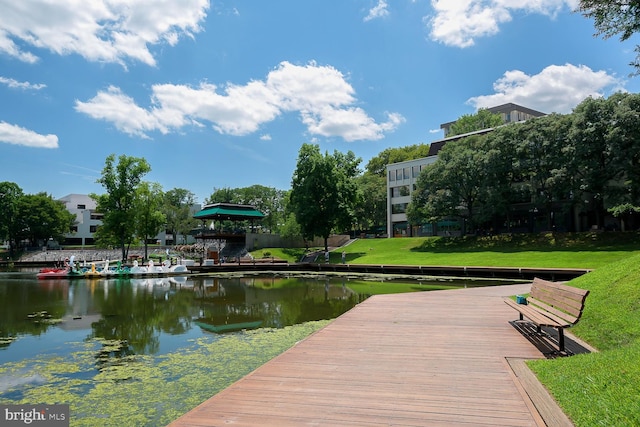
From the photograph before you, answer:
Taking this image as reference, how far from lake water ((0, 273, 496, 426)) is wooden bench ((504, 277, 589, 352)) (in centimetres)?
539

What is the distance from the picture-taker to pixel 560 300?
744cm

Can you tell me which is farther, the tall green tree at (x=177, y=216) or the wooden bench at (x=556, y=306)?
the tall green tree at (x=177, y=216)

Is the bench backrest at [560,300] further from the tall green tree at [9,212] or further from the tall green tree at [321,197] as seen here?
the tall green tree at [9,212]

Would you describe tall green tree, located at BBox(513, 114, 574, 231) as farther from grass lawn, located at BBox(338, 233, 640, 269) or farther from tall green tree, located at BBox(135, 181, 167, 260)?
tall green tree, located at BBox(135, 181, 167, 260)

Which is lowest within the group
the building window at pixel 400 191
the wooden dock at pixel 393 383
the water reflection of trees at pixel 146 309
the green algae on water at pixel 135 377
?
the water reflection of trees at pixel 146 309

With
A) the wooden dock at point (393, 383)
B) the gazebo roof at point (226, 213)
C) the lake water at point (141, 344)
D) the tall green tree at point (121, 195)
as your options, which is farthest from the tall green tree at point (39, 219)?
the wooden dock at point (393, 383)

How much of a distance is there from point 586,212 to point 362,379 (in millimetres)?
49673

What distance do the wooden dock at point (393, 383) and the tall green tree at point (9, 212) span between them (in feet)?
247

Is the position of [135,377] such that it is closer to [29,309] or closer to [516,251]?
[29,309]

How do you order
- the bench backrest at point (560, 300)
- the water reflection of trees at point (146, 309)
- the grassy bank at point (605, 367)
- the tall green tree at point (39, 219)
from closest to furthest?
the grassy bank at point (605, 367) < the bench backrest at point (560, 300) < the water reflection of trees at point (146, 309) < the tall green tree at point (39, 219)

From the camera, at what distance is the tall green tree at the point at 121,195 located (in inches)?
1812

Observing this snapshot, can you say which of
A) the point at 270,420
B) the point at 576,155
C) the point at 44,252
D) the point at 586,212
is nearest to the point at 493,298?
the point at 270,420

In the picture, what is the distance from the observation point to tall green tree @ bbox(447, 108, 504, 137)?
69075mm

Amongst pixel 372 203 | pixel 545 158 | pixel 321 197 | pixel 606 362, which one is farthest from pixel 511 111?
pixel 606 362
